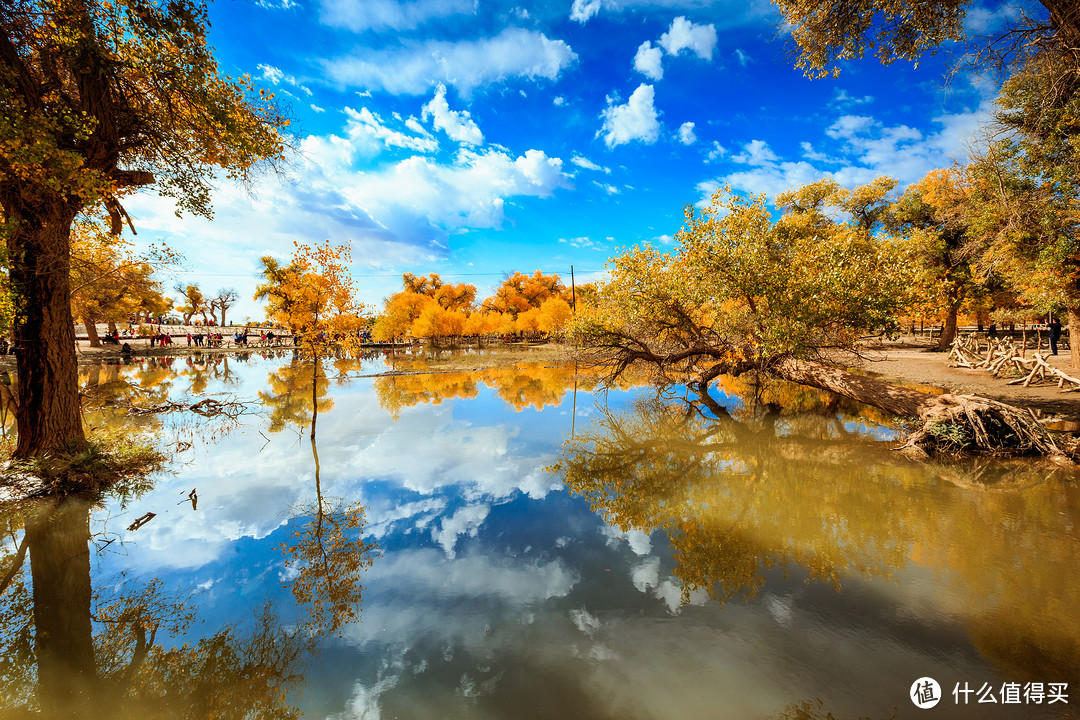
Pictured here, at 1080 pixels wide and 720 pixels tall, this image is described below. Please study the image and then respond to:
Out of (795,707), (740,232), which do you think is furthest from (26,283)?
(740,232)

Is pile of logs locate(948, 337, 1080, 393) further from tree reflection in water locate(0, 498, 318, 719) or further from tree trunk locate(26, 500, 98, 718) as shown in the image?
tree trunk locate(26, 500, 98, 718)

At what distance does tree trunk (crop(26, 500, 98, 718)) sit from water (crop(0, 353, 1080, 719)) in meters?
0.03

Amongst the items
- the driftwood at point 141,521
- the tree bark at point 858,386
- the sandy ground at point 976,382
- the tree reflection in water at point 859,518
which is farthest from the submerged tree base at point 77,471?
the tree bark at point 858,386

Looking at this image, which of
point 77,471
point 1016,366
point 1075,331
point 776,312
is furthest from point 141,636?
point 1075,331

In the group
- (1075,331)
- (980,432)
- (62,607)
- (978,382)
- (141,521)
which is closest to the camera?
(62,607)

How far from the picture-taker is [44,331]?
831cm

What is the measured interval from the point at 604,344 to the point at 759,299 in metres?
6.12

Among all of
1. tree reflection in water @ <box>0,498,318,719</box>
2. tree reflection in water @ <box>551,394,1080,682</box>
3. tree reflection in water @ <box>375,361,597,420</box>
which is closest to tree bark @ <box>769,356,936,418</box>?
tree reflection in water @ <box>551,394,1080,682</box>

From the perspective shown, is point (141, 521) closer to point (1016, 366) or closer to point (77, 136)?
point (77, 136)

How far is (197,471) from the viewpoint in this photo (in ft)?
31.6

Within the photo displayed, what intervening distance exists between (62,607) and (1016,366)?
30.4 metres

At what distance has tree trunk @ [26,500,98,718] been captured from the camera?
12.3 ft

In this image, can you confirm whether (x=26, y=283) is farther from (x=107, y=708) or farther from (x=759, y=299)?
(x=759, y=299)

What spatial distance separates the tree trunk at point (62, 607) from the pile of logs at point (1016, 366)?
23.4 metres
